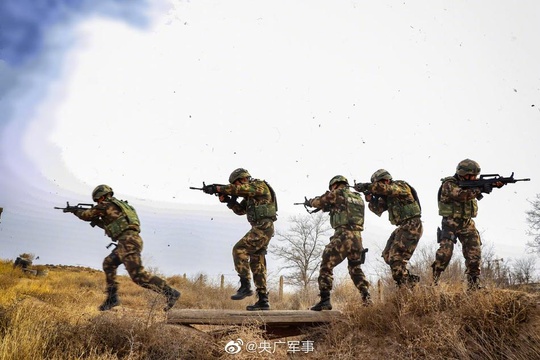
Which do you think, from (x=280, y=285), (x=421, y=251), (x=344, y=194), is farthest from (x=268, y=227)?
(x=421, y=251)

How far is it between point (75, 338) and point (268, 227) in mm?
3431

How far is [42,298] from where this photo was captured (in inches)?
459

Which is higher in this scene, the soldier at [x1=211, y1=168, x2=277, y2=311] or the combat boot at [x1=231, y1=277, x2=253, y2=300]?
the soldier at [x1=211, y1=168, x2=277, y2=311]

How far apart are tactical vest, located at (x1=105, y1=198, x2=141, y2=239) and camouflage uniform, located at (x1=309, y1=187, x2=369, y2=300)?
3491 mm

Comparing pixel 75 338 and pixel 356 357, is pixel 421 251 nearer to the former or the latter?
pixel 356 357

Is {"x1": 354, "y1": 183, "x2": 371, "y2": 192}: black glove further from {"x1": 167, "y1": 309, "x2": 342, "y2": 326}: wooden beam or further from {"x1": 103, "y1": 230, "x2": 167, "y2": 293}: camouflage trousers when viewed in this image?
{"x1": 103, "y1": 230, "x2": 167, "y2": 293}: camouflage trousers

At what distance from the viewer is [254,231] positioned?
7375 millimetres

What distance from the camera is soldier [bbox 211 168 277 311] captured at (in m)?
7.23

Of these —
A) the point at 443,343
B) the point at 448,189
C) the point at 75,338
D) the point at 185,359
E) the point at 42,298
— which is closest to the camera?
the point at 443,343

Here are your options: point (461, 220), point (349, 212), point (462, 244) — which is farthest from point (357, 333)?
point (461, 220)

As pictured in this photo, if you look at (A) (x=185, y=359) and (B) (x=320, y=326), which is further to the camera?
(B) (x=320, y=326)

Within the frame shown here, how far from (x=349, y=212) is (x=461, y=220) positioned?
194cm

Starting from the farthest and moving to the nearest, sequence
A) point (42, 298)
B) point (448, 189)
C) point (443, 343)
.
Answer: point (42, 298)
point (448, 189)
point (443, 343)

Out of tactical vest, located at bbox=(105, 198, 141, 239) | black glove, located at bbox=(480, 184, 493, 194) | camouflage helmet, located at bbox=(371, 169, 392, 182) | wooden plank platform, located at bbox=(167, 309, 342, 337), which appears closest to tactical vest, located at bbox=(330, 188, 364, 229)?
camouflage helmet, located at bbox=(371, 169, 392, 182)
